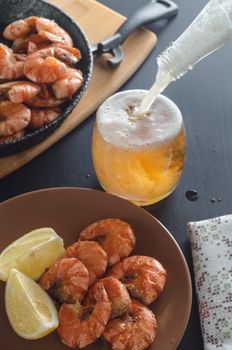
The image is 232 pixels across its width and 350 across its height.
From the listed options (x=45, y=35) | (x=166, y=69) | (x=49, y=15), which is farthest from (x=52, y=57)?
(x=166, y=69)

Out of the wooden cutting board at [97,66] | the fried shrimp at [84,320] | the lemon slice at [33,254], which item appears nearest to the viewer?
the fried shrimp at [84,320]

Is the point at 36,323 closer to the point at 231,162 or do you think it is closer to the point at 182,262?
the point at 182,262

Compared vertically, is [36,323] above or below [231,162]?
below

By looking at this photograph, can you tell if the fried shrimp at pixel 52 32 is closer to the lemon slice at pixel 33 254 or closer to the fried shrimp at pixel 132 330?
the lemon slice at pixel 33 254

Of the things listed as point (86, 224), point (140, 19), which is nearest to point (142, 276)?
point (86, 224)

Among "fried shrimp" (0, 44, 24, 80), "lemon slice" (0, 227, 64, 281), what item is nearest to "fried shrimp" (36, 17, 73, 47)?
"fried shrimp" (0, 44, 24, 80)

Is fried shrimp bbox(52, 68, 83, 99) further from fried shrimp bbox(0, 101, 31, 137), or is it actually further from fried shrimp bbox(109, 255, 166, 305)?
fried shrimp bbox(109, 255, 166, 305)

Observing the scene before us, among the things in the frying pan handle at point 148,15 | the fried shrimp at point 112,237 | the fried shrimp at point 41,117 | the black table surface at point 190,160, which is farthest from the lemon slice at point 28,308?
the frying pan handle at point 148,15
